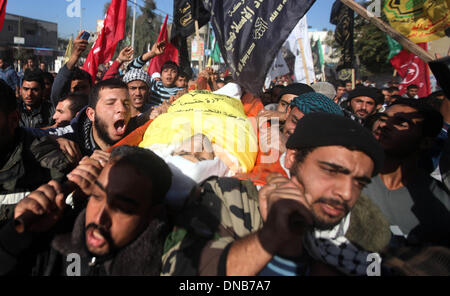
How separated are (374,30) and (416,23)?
30.4 metres

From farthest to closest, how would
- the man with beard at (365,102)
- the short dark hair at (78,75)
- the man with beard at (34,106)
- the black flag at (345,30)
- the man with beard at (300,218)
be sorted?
1. the black flag at (345,30)
2. the man with beard at (365,102)
3. the short dark hair at (78,75)
4. the man with beard at (34,106)
5. the man with beard at (300,218)

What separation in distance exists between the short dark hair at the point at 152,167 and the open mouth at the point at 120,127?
3.83 ft

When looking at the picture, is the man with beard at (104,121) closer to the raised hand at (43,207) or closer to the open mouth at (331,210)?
the raised hand at (43,207)

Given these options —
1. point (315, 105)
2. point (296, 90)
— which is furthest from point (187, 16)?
point (315, 105)

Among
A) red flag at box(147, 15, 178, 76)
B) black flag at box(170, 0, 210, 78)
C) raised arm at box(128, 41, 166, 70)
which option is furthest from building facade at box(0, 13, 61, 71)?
black flag at box(170, 0, 210, 78)

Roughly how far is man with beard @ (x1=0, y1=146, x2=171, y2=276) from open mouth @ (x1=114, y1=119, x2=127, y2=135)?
1275 millimetres

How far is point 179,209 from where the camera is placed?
1.54m

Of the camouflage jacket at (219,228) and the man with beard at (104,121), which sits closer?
the camouflage jacket at (219,228)

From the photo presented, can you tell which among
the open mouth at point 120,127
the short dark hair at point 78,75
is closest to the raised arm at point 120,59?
the short dark hair at point 78,75

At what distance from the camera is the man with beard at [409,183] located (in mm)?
1750

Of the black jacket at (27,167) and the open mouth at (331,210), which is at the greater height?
the black jacket at (27,167)

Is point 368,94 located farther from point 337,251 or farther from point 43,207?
point 43,207

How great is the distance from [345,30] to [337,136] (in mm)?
5611

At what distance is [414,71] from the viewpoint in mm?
6820
